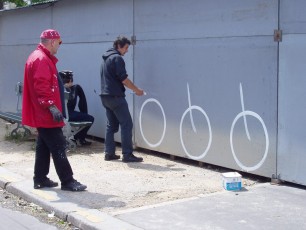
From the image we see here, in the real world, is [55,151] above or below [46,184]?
above

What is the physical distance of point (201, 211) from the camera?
612 cm

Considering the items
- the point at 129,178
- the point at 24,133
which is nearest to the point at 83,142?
the point at 24,133

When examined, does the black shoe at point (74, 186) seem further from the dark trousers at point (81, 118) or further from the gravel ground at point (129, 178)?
the dark trousers at point (81, 118)

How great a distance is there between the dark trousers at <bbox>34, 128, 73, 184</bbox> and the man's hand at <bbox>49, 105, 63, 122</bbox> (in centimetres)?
27

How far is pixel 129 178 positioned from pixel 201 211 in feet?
6.01

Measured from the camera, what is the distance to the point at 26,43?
13188mm

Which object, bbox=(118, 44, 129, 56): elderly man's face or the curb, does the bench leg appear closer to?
the curb

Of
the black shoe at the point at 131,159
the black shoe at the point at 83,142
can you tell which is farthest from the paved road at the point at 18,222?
the black shoe at the point at 83,142

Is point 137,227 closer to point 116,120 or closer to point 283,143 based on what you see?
point 283,143

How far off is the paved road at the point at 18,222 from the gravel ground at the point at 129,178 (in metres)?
0.15

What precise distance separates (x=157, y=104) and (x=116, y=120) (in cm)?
67

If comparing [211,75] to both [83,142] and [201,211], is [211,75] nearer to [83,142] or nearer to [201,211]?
[201,211]

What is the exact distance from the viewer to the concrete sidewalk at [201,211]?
5676mm

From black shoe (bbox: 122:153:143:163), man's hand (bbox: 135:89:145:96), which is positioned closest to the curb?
black shoe (bbox: 122:153:143:163)
